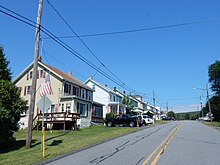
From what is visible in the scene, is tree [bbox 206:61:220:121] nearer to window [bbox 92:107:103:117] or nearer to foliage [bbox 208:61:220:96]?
foliage [bbox 208:61:220:96]

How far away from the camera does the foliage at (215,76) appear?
273 ft

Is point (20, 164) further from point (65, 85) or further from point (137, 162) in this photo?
point (65, 85)

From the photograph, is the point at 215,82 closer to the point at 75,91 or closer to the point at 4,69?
the point at 75,91

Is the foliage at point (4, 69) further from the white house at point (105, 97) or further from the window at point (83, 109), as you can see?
the white house at point (105, 97)

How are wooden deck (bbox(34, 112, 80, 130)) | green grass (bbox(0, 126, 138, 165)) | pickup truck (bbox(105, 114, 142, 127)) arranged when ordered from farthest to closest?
pickup truck (bbox(105, 114, 142, 127))
wooden deck (bbox(34, 112, 80, 130))
green grass (bbox(0, 126, 138, 165))

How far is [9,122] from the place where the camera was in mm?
16203

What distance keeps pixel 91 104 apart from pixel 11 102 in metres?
25.9

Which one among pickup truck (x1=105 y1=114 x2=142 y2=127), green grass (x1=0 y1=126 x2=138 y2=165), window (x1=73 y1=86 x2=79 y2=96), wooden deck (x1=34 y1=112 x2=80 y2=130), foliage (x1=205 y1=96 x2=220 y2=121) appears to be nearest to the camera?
green grass (x1=0 y1=126 x2=138 y2=165)

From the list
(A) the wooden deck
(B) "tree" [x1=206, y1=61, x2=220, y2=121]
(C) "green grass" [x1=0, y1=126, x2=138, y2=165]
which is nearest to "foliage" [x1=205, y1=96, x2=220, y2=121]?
(B) "tree" [x1=206, y1=61, x2=220, y2=121]

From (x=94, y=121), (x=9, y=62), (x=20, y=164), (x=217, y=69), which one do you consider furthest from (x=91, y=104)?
(x=217, y=69)

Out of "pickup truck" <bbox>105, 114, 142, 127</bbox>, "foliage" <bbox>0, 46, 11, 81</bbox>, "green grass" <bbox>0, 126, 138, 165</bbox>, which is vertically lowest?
"green grass" <bbox>0, 126, 138, 165</bbox>

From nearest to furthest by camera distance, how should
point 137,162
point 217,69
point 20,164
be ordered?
1. point 137,162
2. point 20,164
3. point 217,69

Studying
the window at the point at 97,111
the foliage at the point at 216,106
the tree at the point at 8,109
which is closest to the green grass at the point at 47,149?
the tree at the point at 8,109

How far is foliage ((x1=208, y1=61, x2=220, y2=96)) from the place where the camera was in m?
83.3
